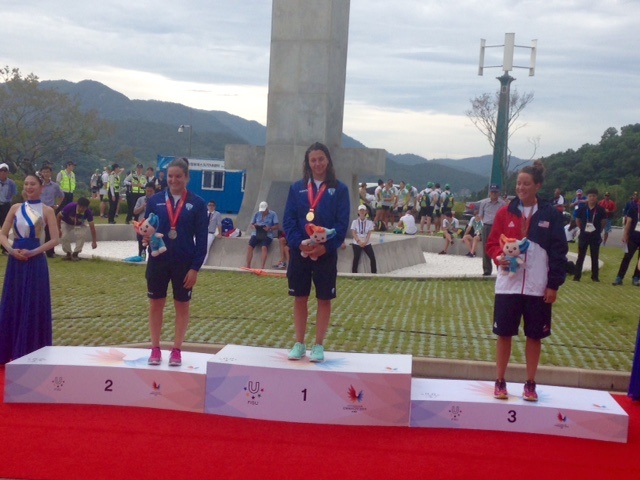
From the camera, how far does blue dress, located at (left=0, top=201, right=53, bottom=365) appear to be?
8.05m

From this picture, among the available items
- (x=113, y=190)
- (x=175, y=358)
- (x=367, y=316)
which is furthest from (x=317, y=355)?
(x=113, y=190)

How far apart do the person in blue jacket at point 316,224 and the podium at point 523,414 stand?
3.45ft

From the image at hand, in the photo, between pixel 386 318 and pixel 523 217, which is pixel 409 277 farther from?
pixel 523 217

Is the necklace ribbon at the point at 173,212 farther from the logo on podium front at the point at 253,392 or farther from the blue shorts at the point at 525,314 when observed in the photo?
the blue shorts at the point at 525,314

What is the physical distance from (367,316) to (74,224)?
26.2ft

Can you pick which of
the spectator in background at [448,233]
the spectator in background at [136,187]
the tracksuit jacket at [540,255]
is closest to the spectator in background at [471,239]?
the spectator in background at [448,233]

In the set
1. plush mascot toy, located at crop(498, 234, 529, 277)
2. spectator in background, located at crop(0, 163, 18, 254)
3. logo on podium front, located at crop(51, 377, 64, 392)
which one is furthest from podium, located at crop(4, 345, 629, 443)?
spectator in background, located at crop(0, 163, 18, 254)

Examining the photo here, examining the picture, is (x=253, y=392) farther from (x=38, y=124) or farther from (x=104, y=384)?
(x=38, y=124)

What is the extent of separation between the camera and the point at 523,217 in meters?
6.80

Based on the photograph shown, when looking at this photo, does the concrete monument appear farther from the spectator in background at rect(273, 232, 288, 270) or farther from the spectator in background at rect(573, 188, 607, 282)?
the spectator in background at rect(573, 188, 607, 282)

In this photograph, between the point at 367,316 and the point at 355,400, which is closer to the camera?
the point at 355,400

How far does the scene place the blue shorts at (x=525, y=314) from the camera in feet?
22.0

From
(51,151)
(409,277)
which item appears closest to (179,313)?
(409,277)

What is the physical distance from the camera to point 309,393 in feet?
21.7
